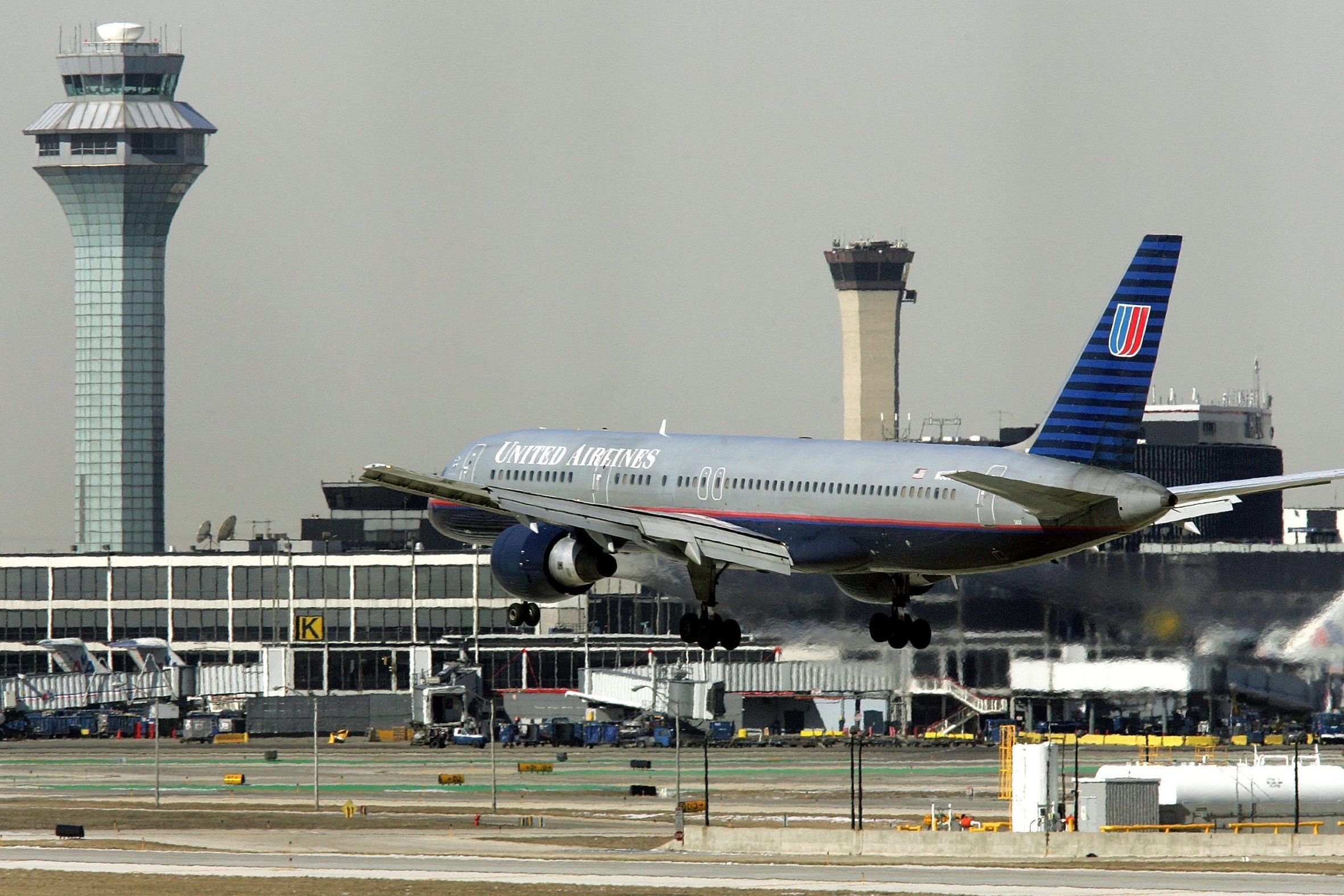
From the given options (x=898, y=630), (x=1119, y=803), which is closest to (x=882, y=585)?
(x=898, y=630)

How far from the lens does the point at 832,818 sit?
291 feet

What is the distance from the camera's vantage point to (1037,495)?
184 feet

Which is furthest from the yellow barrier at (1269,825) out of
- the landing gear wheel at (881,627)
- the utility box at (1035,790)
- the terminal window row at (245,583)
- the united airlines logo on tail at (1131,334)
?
the terminal window row at (245,583)

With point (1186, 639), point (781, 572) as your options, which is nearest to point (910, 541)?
point (781, 572)

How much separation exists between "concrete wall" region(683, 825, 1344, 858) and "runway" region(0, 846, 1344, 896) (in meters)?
4.96

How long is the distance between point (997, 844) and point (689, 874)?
13.7 metres

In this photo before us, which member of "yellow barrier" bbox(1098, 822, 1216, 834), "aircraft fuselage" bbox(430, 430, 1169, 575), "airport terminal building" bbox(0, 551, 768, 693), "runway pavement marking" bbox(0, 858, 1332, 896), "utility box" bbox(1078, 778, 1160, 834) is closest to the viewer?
"aircraft fuselage" bbox(430, 430, 1169, 575)

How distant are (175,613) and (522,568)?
133119 millimetres

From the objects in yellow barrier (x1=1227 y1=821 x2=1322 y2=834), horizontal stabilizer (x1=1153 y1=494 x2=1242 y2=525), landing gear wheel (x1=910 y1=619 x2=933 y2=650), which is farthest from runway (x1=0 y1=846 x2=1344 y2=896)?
yellow barrier (x1=1227 y1=821 x2=1322 y2=834)

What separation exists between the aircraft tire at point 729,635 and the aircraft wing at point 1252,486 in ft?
46.1

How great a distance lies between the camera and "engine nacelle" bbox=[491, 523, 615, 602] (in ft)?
215

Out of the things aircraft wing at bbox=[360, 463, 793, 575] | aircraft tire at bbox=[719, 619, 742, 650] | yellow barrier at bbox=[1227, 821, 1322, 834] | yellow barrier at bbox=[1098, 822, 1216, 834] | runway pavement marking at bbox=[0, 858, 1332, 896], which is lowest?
yellow barrier at bbox=[1227, 821, 1322, 834]

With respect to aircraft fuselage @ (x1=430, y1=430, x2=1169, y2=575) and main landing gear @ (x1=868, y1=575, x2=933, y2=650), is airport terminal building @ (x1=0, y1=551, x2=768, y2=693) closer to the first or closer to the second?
aircraft fuselage @ (x1=430, y1=430, x2=1169, y2=575)

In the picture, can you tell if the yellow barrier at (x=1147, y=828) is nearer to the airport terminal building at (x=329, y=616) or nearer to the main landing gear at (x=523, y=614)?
the main landing gear at (x=523, y=614)
